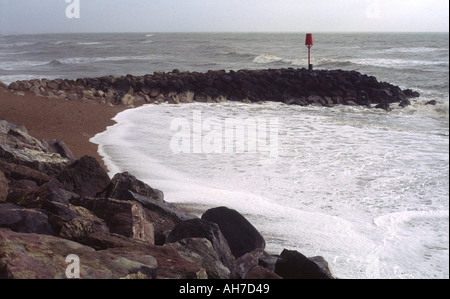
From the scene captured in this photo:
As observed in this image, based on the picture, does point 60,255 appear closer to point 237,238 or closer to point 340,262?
point 237,238

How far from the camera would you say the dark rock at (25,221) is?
10.6 ft

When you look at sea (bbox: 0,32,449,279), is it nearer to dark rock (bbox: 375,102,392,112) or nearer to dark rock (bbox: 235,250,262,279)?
dark rock (bbox: 235,250,262,279)

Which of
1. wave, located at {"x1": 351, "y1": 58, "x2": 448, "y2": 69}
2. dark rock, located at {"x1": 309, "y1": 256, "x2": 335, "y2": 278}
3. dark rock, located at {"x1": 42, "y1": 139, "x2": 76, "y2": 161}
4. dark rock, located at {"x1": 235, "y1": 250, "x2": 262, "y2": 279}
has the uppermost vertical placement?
wave, located at {"x1": 351, "y1": 58, "x2": 448, "y2": 69}

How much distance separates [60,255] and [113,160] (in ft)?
12.9

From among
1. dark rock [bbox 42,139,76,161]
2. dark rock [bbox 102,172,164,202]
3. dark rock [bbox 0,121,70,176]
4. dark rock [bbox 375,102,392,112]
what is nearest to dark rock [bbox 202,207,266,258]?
dark rock [bbox 102,172,164,202]

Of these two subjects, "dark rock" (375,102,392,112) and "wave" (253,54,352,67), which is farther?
"wave" (253,54,352,67)

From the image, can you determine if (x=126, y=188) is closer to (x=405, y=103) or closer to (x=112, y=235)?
(x=112, y=235)

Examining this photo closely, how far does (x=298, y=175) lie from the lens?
18.6 feet

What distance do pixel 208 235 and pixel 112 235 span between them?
0.64m

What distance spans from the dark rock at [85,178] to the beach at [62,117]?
2073 mm
